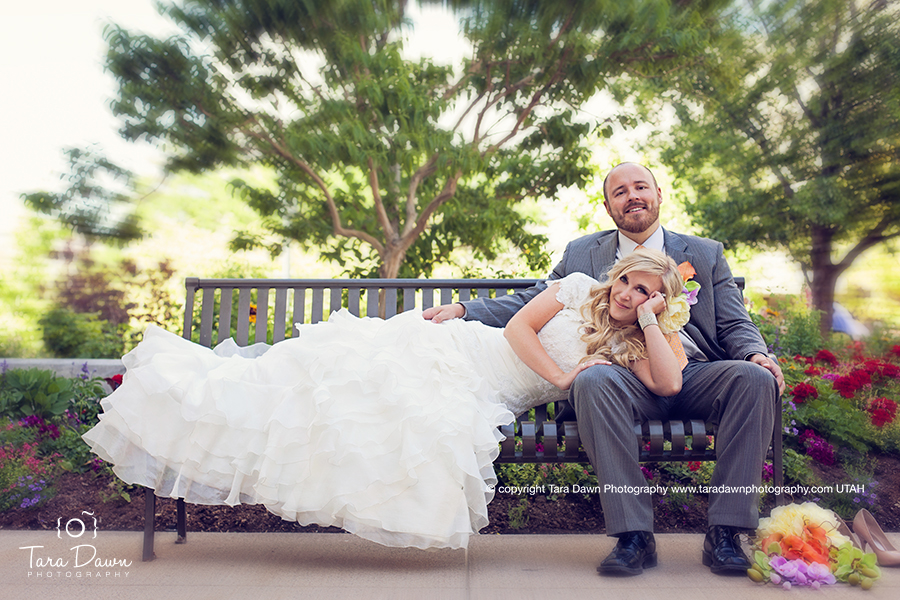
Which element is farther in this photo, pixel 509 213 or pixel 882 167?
pixel 882 167

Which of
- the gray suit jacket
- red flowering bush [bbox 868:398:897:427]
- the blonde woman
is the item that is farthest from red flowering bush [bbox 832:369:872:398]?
the blonde woman

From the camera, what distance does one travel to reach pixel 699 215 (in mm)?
10977

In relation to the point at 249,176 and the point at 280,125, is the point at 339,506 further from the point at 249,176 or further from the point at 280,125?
the point at 249,176

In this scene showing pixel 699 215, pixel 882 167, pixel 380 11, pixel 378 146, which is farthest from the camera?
pixel 699 215

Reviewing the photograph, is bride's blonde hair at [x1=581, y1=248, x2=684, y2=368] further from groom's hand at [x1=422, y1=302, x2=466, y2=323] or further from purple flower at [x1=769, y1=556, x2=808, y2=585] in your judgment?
purple flower at [x1=769, y1=556, x2=808, y2=585]

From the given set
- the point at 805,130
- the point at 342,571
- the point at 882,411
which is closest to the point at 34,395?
the point at 342,571

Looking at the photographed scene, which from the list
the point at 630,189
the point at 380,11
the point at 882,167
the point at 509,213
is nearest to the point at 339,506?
the point at 630,189

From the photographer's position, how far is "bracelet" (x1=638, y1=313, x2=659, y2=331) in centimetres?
230

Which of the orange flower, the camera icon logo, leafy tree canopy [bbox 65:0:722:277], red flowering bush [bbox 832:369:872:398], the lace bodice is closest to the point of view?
the lace bodice

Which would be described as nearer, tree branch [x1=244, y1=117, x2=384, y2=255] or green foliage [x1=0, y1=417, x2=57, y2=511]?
green foliage [x1=0, y1=417, x2=57, y2=511]

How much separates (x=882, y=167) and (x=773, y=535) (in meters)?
8.91

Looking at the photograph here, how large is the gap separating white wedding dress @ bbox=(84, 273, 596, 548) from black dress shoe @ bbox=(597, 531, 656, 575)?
46 cm

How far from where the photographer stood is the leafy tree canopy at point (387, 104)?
17.1 ft

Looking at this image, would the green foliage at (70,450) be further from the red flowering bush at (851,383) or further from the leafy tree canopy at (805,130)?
the leafy tree canopy at (805,130)
